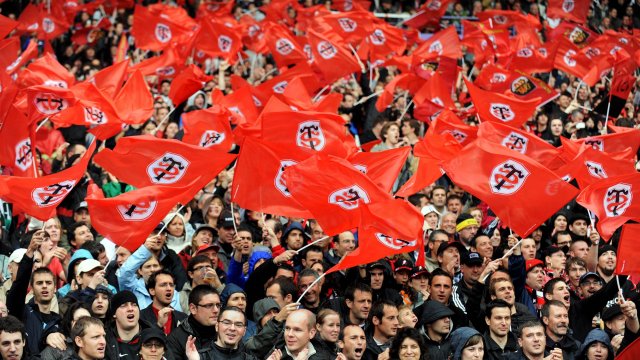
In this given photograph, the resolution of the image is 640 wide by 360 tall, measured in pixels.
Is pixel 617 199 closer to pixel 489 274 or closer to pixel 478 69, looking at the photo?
Answer: pixel 489 274

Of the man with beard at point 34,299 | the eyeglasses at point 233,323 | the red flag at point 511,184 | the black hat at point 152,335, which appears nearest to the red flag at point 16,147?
the man with beard at point 34,299

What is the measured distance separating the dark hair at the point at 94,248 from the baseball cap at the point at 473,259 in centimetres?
329

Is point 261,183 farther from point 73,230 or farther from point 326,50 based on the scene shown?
point 326,50

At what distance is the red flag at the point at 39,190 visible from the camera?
1005 centimetres

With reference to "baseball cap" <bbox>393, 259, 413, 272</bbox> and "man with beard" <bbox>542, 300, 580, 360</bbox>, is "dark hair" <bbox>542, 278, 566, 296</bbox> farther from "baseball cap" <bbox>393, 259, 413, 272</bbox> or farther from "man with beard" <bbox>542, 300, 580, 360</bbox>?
"baseball cap" <bbox>393, 259, 413, 272</bbox>

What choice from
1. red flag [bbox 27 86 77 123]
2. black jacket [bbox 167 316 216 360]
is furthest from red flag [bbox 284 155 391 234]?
red flag [bbox 27 86 77 123]

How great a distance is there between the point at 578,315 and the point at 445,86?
6194 mm

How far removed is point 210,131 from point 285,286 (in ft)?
11.5

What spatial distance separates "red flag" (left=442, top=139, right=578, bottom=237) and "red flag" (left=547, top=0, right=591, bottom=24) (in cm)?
1113

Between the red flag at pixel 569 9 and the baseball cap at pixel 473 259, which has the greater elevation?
the baseball cap at pixel 473 259

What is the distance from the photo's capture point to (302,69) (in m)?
16.3

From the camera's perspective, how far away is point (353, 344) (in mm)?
9023

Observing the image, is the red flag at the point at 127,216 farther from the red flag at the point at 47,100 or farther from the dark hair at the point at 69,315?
the red flag at the point at 47,100

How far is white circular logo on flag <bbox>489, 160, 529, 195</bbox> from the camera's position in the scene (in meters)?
10.2
